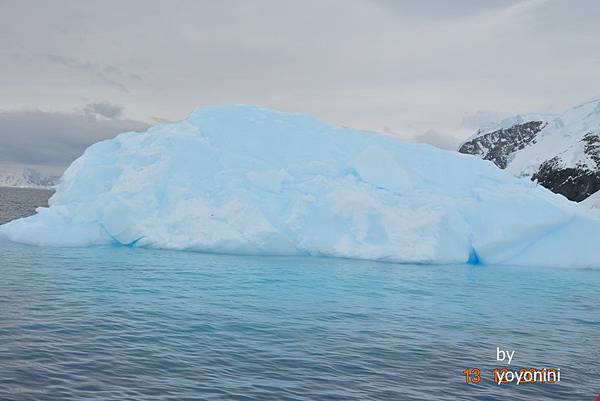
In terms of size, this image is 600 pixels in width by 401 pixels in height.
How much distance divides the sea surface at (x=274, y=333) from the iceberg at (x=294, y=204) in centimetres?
418

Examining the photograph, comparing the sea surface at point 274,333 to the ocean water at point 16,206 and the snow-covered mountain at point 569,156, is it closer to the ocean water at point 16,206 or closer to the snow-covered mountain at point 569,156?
the ocean water at point 16,206

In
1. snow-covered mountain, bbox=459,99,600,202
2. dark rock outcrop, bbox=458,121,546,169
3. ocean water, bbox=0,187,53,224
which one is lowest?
ocean water, bbox=0,187,53,224

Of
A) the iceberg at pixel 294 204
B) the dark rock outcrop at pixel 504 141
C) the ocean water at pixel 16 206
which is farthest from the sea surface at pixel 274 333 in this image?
the dark rock outcrop at pixel 504 141

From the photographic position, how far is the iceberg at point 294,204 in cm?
2148

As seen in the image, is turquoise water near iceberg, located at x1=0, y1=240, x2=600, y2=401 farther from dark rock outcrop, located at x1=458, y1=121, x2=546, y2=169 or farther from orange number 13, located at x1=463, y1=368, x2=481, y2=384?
dark rock outcrop, located at x1=458, y1=121, x2=546, y2=169

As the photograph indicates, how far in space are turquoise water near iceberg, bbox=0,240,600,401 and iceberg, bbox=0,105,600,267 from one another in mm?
4181

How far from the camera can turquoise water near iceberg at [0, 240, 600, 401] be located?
689 cm

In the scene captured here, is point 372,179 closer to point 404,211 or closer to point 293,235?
point 404,211

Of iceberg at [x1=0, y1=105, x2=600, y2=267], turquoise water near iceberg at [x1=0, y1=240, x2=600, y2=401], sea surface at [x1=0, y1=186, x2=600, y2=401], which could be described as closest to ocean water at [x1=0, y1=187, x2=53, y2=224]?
iceberg at [x1=0, y1=105, x2=600, y2=267]

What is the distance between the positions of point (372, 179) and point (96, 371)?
1794 centimetres

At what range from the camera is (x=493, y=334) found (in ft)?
33.9

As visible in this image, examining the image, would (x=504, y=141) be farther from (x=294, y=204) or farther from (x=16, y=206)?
(x=294, y=204)

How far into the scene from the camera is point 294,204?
2231cm

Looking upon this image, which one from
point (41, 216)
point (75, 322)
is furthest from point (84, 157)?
point (75, 322)
